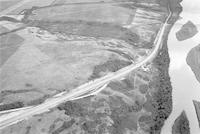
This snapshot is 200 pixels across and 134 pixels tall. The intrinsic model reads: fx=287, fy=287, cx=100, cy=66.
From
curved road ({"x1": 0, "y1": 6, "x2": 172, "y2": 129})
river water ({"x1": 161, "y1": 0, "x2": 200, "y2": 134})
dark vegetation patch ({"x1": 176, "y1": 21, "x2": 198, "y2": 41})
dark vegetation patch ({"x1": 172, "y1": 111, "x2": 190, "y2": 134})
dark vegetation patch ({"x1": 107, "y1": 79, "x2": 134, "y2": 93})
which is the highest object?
curved road ({"x1": 0, "y1": 6, "x2": 172, "y2": 129})

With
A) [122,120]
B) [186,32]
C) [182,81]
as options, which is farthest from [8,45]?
[186,32]

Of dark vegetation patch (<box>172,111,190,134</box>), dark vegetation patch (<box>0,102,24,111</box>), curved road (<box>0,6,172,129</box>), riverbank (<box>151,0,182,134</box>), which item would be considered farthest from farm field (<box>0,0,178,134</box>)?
dark vegetation patch (<box>172,111,190,134</box>)

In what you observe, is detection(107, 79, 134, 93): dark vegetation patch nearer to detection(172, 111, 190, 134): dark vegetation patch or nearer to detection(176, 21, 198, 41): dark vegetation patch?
detection(172, 111, 190, 134): dark vegetation patch

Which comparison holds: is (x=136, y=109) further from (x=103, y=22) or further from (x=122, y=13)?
(x=122, y=13)

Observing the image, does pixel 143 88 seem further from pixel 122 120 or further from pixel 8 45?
pixel 8 45

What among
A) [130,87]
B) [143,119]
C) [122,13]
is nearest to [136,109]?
[143,119]

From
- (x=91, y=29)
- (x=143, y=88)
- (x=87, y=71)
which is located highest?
(x=87, y=71)

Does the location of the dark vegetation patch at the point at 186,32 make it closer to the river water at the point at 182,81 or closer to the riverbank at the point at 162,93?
the river water at the point at 182,81
